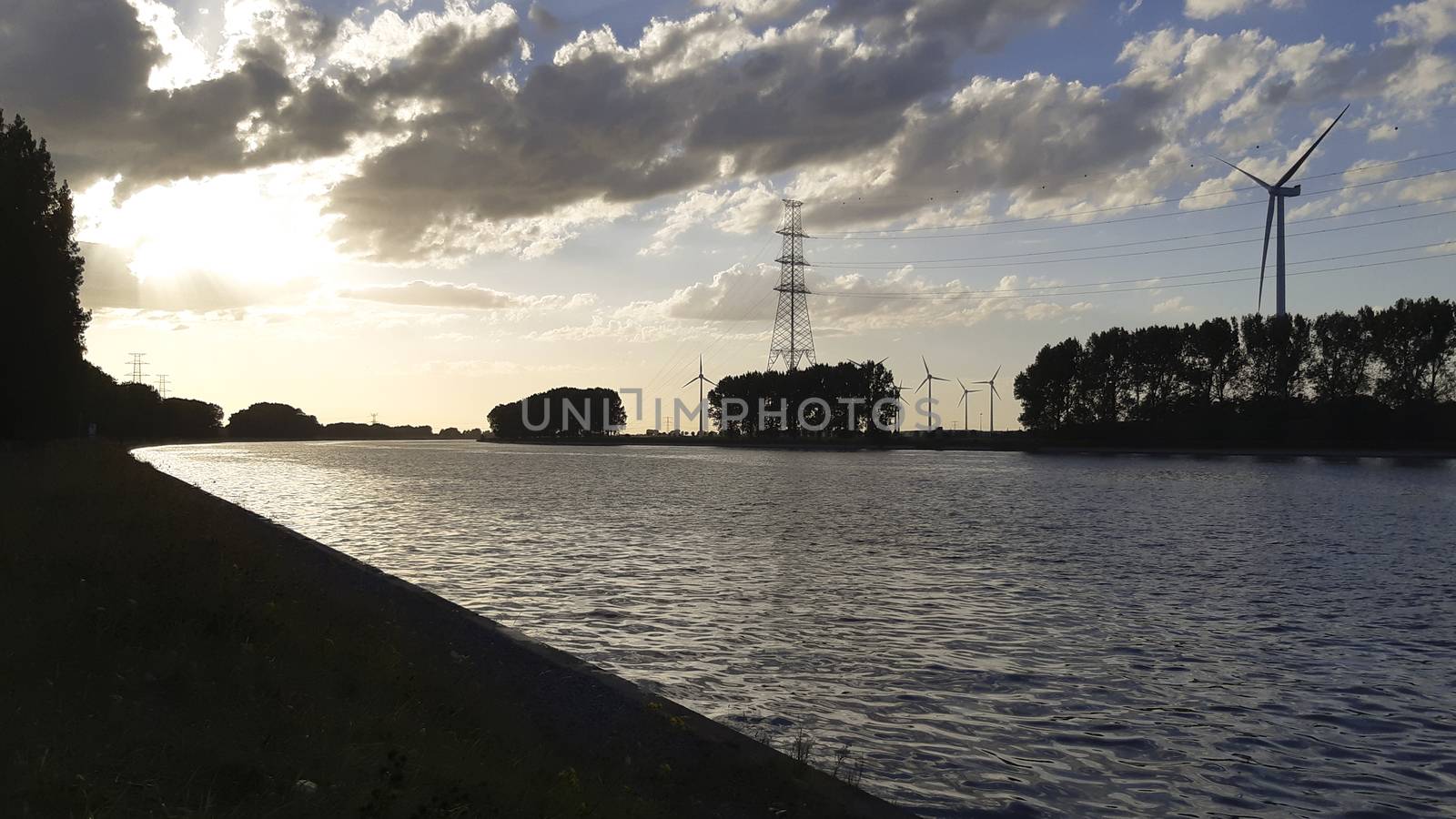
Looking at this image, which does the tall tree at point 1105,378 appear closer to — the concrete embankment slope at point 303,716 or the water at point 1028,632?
the water at point 1028,632

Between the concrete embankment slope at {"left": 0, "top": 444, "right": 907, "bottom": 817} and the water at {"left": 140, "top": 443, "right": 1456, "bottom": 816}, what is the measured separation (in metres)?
2.13

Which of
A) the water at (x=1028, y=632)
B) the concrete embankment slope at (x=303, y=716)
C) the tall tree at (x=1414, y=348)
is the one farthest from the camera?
the tall tree at (x=1414, y=348)

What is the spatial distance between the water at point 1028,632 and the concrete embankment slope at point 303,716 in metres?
2.13

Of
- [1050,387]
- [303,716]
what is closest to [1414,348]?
[1050,387]

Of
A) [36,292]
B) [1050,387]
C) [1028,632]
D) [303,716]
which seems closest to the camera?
[303,716]

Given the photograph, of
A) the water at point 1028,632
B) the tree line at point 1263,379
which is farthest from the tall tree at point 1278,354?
the water at point 1028,632

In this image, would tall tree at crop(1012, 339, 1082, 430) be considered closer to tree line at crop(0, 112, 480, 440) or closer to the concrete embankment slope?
tree line at crop(0, 112, 480, 440)

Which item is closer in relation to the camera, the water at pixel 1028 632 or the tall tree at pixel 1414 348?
the water at pixel 1028 632

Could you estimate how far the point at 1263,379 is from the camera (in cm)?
15275

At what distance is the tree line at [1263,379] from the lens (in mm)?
136000

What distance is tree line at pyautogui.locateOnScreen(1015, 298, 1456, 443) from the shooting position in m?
136

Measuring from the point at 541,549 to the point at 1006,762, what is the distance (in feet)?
82.7

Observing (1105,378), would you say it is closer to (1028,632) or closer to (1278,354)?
(1278,354)

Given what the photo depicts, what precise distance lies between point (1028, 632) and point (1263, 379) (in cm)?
15395
